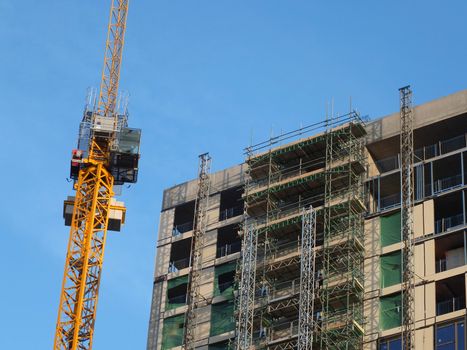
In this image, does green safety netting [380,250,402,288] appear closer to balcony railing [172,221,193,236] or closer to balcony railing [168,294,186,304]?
balcony railing [168,294,186,304]

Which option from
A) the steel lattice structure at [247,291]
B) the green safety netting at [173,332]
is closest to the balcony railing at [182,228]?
the green safety netting at [173,332]

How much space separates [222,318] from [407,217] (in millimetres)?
19070

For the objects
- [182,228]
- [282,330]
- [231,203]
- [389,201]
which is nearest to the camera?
[282,330]

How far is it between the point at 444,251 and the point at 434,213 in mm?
3323

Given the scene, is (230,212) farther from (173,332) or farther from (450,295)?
(450,295)

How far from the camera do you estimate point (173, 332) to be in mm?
130500

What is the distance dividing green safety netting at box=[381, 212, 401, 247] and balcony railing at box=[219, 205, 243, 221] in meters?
16.3

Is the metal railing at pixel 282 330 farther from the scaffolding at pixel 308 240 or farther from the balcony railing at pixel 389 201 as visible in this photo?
the balcony railing at pixel 389 201

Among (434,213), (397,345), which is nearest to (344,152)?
(434,213)

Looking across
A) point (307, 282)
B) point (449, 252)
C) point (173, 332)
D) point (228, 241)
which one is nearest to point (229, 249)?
point (228, 241)

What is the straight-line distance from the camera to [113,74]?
138 m

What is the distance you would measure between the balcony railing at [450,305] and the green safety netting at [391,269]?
→ 13.9 ft

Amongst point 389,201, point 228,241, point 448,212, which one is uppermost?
point 228,241

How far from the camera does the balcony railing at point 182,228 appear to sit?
450 feet
